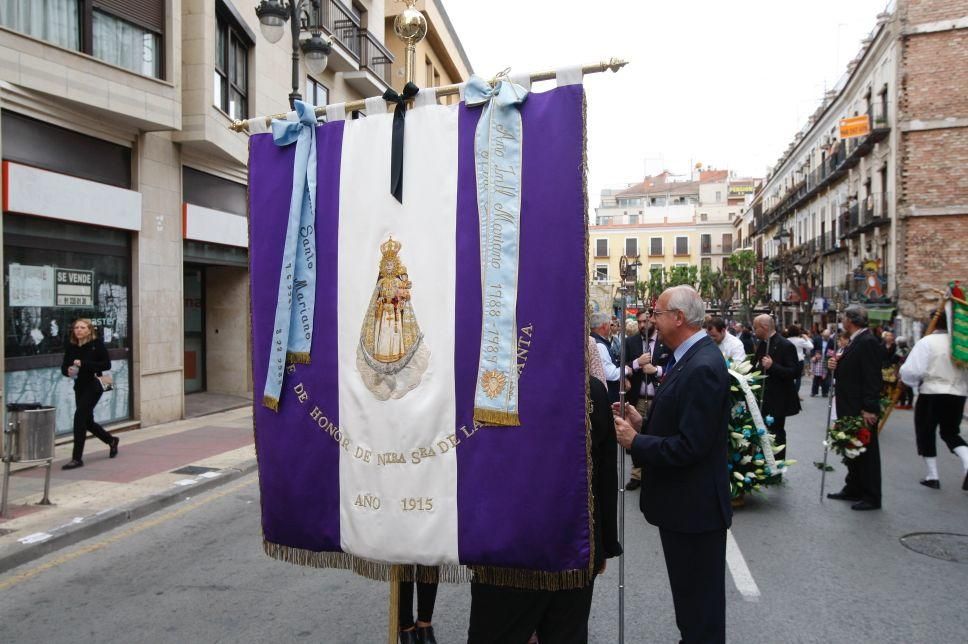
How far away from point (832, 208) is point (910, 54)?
569 inches

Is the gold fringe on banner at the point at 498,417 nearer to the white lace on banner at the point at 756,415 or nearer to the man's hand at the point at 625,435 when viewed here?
the man's hand at the point at 625,435

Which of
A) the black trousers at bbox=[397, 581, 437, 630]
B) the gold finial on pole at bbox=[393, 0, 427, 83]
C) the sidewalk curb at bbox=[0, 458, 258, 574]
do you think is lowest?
the sidewalk curb at bbox=[0, 458, 258, 574]

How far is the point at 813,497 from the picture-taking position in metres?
7.69

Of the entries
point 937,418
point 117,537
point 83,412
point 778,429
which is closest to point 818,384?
point 937,418

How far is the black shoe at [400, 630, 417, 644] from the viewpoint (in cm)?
395

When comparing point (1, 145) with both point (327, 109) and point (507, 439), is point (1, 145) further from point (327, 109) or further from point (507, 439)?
point (507, 439)

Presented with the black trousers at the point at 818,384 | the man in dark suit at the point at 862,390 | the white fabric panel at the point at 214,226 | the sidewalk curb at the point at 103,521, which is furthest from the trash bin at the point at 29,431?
the black trousers at the point at 818,384

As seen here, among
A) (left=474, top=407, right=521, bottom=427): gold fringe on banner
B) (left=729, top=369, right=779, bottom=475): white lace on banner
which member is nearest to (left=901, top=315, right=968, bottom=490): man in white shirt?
(left=729, top=369, right=779, bottom=475): white lace on banner

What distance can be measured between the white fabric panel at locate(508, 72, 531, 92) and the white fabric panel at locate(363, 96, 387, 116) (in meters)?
0.60

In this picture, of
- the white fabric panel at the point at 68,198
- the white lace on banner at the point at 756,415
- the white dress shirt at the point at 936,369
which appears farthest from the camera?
the white fabric panel at the point at 68,198

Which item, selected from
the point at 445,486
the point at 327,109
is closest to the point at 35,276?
the point at 327,109

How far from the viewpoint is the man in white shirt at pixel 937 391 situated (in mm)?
7867

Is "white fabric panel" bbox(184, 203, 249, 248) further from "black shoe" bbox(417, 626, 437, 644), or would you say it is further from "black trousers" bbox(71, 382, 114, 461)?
"black shoe" bbox(417, 626, 437, 644)

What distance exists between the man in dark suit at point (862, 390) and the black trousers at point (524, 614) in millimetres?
5092
